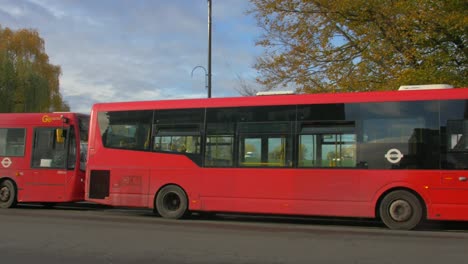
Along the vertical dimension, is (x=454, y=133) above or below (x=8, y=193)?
above

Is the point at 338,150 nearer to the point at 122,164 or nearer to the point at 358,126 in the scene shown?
Result: the point at 358,126

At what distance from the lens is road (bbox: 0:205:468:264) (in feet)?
23.1

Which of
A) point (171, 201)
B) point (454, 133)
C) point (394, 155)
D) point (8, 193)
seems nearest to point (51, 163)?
point (8, 193)

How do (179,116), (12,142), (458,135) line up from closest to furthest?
1. (458,135)
2. (179,116)
3. (12,142)

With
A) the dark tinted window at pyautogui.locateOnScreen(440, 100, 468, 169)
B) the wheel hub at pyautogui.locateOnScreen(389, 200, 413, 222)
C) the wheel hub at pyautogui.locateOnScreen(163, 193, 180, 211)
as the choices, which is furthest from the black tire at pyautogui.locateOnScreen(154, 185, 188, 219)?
the dark tinted window at pyautogui.locateOnScreen(440, 100, 468, 169)

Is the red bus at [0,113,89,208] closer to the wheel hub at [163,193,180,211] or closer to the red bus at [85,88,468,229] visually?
the red bus at [85,88,468,229]

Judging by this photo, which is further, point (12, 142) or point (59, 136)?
point (12, 142)

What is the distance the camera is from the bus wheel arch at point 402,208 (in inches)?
395

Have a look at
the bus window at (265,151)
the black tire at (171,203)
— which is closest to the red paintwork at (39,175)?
the black tire at (171,203)

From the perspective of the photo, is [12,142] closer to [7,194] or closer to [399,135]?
[7,194]

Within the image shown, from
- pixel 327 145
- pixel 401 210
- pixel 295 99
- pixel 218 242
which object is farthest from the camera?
pixel 295 99

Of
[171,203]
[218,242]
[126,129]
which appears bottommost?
[218,242]

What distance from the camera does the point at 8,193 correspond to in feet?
47.9

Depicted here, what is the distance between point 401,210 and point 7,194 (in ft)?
39.3
